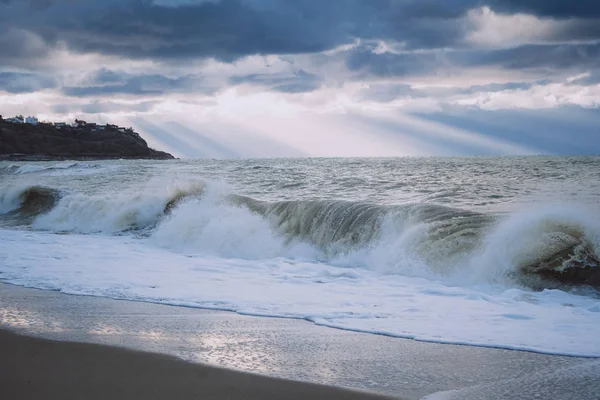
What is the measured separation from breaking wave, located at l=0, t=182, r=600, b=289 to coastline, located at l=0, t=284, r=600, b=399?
412 cm

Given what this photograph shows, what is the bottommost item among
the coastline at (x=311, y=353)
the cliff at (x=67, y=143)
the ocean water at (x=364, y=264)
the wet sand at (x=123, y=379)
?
the wet sand at (x=123, y=379)

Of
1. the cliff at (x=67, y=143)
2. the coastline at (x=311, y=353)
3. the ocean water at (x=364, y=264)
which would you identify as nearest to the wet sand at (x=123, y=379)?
the coastline at (x=311, y=353)

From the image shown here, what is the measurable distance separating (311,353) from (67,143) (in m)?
122

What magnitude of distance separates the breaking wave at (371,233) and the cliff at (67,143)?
88200mm

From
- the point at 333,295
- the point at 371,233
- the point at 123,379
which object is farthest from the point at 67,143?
the point at 123,379

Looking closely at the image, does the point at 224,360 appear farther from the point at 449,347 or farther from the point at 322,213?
the point at 322,213

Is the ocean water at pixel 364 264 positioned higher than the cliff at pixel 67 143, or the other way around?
the cliff at pixel 67 143

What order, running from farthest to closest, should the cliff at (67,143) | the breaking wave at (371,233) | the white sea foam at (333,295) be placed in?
the cliff at (67,143) → the breaking wave at (371,233) → the white sea foam at (333,295)

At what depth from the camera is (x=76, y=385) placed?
4.26m

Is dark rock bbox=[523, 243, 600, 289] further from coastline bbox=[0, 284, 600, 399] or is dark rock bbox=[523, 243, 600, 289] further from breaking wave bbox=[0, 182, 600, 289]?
coastline bbox=[0, 284, 600, 399]

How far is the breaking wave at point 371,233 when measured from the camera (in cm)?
937

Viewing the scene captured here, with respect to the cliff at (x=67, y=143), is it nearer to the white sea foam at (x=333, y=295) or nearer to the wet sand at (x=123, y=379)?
the white sea foam at (x=333, y=295)

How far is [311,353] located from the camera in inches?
205

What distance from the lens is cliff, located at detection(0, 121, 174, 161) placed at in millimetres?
109688
